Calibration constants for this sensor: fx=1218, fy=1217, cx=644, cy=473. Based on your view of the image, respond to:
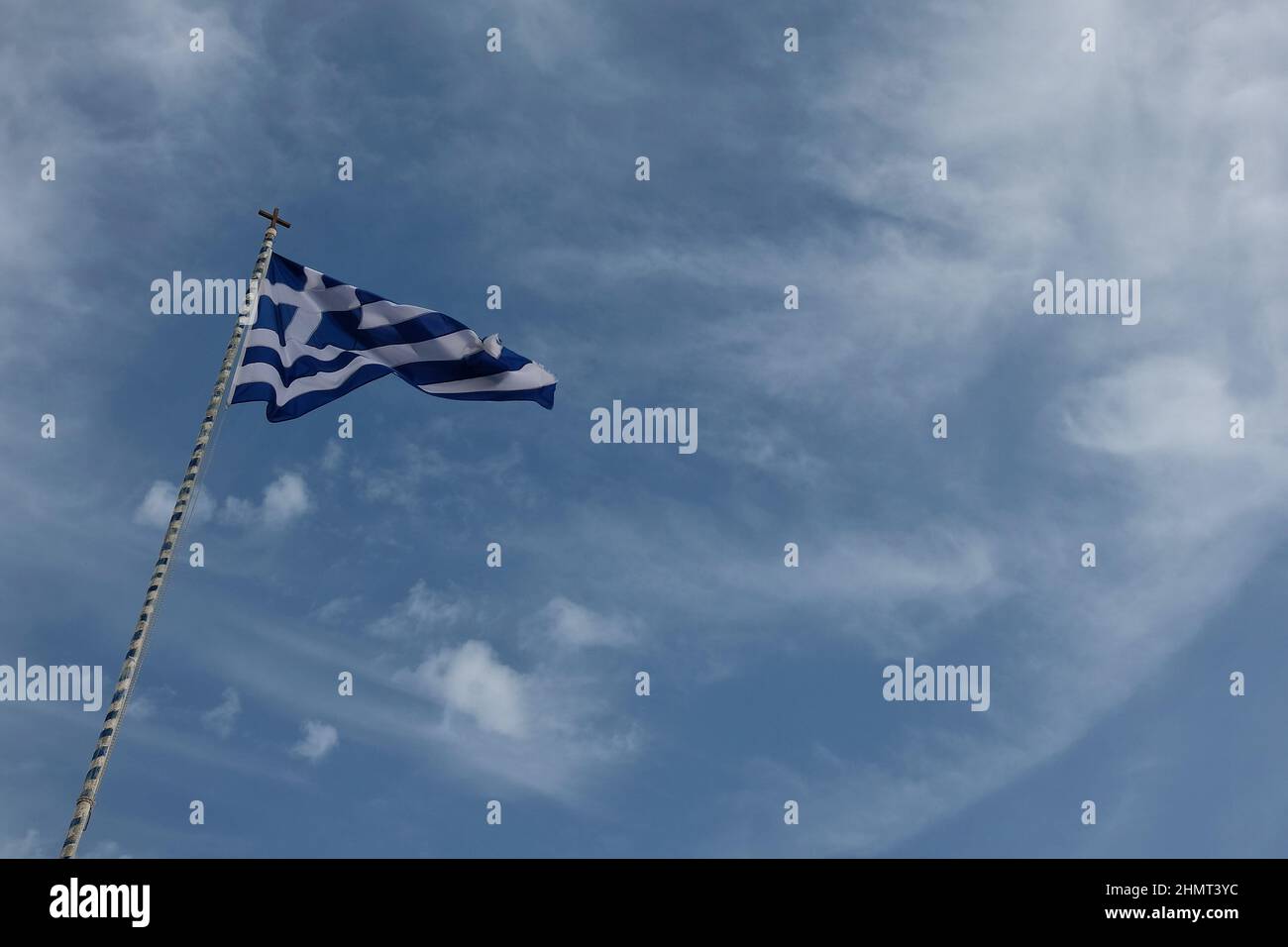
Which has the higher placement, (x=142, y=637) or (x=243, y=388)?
→ (x=243, y=388)

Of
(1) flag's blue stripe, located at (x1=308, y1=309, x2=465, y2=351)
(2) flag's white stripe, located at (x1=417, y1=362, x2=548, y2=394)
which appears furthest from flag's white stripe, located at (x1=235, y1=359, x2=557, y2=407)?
(1) flag's blue stripe, located at (x1=308, y1=309, x2=465, y2=351)

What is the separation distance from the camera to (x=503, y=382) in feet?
108

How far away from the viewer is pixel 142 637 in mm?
25219

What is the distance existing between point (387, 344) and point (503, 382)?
3.28m

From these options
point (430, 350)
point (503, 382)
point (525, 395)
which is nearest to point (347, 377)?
point (430, 350)

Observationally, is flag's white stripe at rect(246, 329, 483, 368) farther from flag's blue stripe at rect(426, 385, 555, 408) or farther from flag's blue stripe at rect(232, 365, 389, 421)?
flag's blue stripe at rect(426, 385, 555, 408)

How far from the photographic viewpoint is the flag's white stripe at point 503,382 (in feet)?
108
